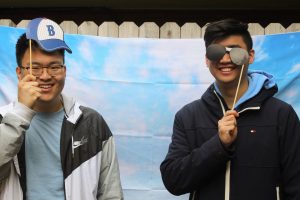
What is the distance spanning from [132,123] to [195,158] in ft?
4.50

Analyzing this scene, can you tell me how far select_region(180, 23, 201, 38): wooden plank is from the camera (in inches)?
149

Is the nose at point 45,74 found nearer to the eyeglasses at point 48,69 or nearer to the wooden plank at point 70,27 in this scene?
the eyeglasses at point 48,69

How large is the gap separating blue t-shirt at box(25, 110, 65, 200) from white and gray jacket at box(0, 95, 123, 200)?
0.03 meters

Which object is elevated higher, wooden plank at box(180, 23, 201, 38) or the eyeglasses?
wooden plank at box(180, 23, 201, 38)

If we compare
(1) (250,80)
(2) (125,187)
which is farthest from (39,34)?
(2) (125,187)

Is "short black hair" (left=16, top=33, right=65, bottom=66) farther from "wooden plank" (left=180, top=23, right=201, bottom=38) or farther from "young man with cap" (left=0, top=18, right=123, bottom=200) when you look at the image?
"wooden plank" (left=180, top=23, right=201, bottom=38)

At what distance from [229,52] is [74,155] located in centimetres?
91

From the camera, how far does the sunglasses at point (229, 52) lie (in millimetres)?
2340

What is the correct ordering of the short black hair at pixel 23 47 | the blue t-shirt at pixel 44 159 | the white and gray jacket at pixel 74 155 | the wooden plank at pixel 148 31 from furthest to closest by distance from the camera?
the wooden plank at pixel 148 31 < the short black hair at pixel 23 47 < the blue t-shirt at pixel 44 159 < the white and gray jacket at pixel 74 155

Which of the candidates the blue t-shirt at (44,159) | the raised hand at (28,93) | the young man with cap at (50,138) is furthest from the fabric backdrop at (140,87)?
the raised hand at (28,93)

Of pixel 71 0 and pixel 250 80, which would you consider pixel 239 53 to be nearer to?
pixel 250 80

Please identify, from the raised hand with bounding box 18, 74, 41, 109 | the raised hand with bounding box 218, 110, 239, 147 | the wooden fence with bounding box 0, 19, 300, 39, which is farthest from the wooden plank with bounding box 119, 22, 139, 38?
the raised hand with bounding box 218, 110, 239, 147

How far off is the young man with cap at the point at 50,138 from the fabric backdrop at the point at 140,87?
3.49ft

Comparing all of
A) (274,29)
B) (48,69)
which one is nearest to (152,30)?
(274,29)
